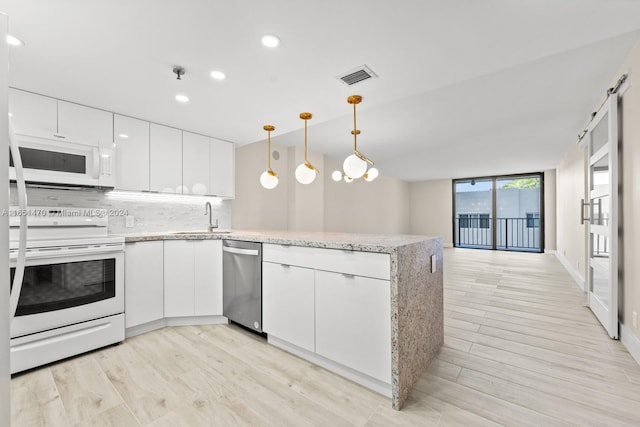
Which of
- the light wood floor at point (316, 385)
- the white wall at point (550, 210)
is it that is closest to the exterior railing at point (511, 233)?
the white wall at point (550, 210)

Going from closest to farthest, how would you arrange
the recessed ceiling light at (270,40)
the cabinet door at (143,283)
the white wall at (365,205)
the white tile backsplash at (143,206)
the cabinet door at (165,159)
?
the recessed ceiling light at (270,40)
the cabinet door at (143,283)
the white tile backsplash at (143,206)
the cabinet door at (165,159)
the white wall at (365,205)

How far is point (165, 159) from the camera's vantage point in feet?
10.2

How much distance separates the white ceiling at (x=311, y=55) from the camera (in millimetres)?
1518

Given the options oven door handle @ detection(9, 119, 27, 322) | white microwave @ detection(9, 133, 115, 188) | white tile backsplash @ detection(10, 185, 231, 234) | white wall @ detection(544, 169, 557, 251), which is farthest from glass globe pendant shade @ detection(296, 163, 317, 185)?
white wall @ detection(544, 169, 557, 251)

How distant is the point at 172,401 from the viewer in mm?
1624

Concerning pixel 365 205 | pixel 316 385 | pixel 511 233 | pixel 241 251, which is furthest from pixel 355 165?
pixel 511 233

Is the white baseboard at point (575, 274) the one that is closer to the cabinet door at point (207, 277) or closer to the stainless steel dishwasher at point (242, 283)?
the stainless steel dishwasher at point (242, 283)

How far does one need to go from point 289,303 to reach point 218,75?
1860 millimetres

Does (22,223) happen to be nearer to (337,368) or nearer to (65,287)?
(65,287)

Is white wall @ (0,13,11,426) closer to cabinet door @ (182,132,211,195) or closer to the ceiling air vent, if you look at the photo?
the ceiling air vent

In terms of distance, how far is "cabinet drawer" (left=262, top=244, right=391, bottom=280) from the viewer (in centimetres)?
161

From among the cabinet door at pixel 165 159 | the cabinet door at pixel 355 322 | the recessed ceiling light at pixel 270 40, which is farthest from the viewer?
the cabinet door at pixel 165 159

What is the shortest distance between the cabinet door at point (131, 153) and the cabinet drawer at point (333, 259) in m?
1.66

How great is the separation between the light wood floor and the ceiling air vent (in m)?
2.21
